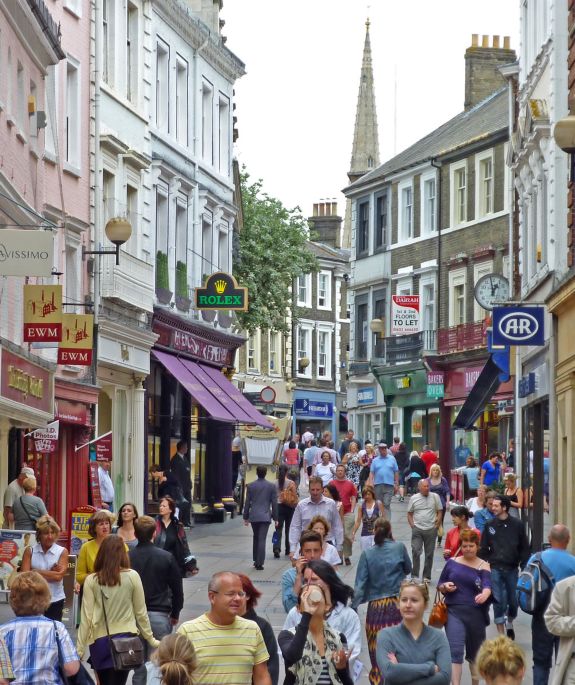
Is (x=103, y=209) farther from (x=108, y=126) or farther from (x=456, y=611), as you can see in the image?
(x=456, y=611)

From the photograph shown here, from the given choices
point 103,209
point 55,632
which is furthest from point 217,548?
point 55,632

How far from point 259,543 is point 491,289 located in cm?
1134

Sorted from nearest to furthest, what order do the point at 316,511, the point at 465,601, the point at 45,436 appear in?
the point at 465,601 < the point at 316,511 < the point at 45,436

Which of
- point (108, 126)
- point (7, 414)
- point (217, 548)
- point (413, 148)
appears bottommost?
point (217, 548)

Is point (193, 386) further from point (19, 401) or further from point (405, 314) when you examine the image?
point (405, 314)

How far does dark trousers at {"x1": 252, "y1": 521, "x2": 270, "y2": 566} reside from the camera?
28.0m

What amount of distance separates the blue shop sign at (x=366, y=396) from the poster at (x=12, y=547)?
46.1 m

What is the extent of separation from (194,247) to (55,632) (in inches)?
1227

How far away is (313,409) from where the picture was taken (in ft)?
287

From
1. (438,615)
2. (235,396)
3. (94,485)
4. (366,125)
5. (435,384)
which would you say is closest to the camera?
(438,615)

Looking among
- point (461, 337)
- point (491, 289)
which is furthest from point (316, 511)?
point (461, 337)

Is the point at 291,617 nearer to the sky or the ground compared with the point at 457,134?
nearer to the ground

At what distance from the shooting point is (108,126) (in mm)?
34281

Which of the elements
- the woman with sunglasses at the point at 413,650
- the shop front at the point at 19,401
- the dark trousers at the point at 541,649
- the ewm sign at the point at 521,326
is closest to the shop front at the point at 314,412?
the shop front at the point at 19,401
